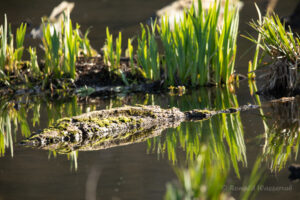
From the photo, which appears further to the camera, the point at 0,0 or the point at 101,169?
the point at 0,0

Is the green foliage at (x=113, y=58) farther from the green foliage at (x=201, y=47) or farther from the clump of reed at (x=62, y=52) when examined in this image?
the green foliage at (x=201, y=47)

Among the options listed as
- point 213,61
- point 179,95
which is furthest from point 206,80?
point 179,95

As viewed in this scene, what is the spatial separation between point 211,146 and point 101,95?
12.2 ft

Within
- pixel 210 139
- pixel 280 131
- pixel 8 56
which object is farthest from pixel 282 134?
pixel 8 56

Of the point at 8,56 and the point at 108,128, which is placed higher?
the point at 8,56

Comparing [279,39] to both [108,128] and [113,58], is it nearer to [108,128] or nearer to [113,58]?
[108,128]

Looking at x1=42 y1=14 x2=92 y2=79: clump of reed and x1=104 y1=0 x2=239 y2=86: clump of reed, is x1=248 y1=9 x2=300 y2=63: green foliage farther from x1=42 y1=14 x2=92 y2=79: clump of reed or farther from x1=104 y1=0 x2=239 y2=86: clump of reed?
x1=42 y1=14 x2=92 y2=79: clump of reed

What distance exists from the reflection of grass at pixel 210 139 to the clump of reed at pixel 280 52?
44.7 inches

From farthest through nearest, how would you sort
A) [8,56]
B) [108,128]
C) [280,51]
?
[8,56] < [280,51] < [108,128]

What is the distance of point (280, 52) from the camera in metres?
6.49

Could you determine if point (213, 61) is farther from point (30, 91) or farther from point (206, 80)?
point (30, 91)

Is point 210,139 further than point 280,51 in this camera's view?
No

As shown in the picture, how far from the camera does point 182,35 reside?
25.4 feet

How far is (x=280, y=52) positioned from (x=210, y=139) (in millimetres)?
2211
